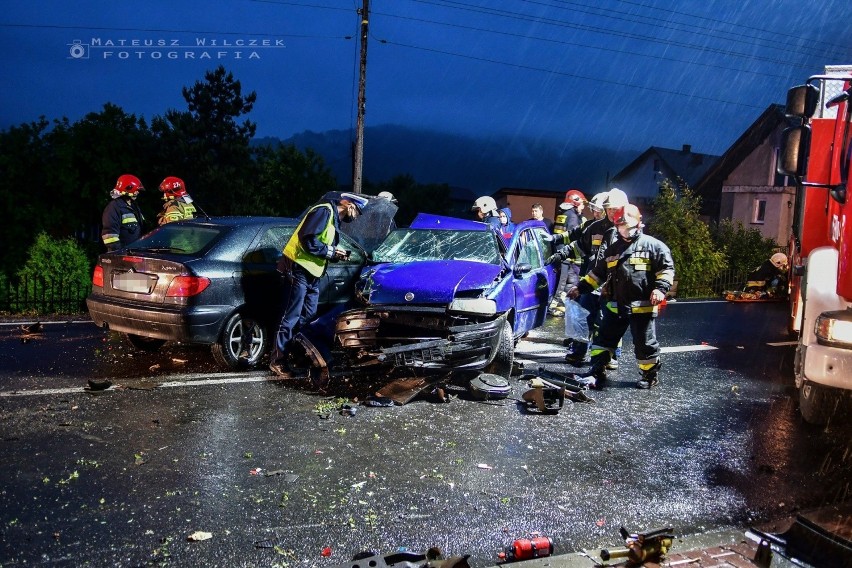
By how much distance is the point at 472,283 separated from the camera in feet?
21.0

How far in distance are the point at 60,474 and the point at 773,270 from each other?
663 inches

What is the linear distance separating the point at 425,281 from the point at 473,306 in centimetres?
60

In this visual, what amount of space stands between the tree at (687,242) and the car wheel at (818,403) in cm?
1345

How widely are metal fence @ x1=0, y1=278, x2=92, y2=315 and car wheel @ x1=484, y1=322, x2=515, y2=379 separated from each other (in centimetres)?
850

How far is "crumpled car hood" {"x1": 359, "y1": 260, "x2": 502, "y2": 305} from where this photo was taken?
20.6 ft

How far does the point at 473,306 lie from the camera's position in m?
6.12

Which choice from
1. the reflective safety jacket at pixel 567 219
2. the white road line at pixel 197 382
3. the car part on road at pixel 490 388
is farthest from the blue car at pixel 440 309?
the reflective safety jacket at pixel 567 219

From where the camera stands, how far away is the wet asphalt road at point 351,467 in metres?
3.45

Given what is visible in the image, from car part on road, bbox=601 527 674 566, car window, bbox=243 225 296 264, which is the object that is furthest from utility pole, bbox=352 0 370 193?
car part on road, bbox=601 527 674 566

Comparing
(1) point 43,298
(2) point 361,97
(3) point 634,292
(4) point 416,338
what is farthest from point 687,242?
(1) point 43,298

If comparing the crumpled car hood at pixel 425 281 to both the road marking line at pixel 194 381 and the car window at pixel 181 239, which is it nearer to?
the road marking line at pixel 194 381

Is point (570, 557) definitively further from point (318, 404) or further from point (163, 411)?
point (163, 411)

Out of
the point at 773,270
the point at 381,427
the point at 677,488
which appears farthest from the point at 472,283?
the point at 773,270

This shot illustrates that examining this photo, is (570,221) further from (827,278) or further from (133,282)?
(133,282)
